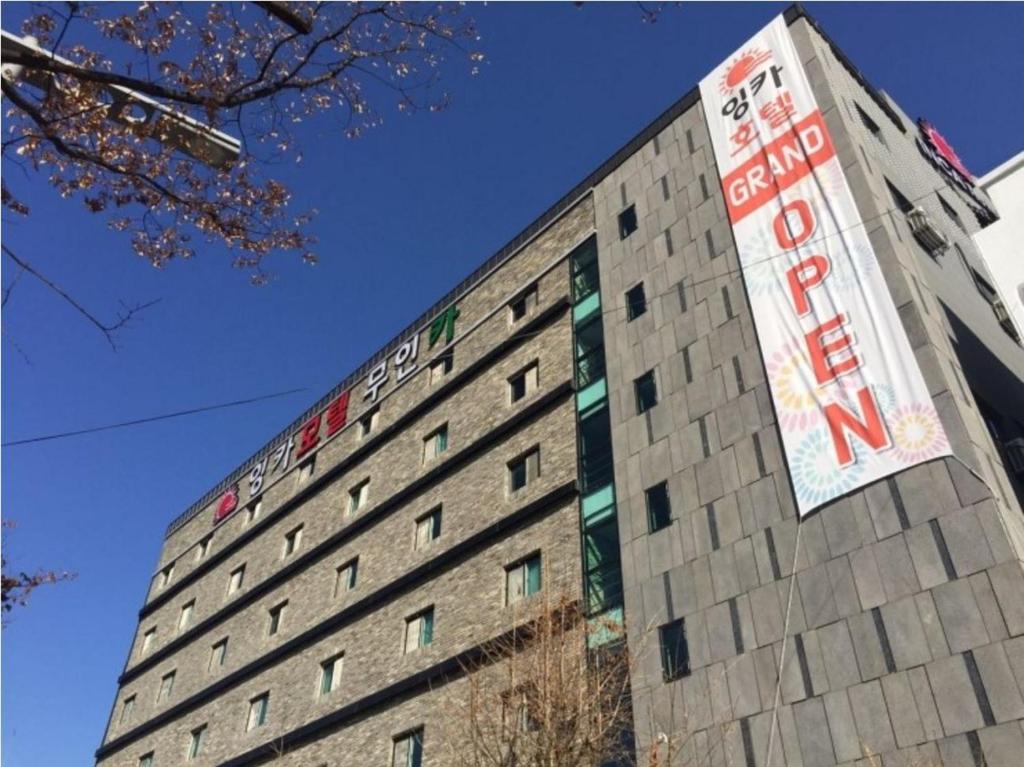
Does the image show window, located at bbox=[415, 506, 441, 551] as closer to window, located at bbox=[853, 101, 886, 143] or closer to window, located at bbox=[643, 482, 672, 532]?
window, located at bbox=[643, 482, 672, 532]

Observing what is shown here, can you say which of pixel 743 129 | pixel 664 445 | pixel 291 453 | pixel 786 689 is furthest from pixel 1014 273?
pixel 291 453

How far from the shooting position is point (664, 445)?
Result: 18328 mm

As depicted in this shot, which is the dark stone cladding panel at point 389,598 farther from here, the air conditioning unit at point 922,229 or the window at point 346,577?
the air conditioning unit at point 922,229

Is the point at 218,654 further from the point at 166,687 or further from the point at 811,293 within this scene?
the point at 811,293

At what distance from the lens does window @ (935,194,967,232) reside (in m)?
23.7

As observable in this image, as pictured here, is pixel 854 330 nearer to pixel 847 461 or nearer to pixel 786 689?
pixel 847 461

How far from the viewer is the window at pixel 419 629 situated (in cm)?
2180

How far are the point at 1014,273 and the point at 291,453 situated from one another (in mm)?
26199

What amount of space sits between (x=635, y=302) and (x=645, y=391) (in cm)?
294

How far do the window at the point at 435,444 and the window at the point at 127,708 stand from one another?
18254mm

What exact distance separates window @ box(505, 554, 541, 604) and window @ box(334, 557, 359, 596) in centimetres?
748

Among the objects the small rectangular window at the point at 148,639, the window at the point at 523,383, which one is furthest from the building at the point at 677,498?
the small rectangular window at the point at 148,639

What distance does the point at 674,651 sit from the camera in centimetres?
1570

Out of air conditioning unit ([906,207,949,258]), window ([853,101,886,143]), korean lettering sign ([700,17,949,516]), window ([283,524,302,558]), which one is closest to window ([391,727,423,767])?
korean lettering sign ([700,17,949,516])
